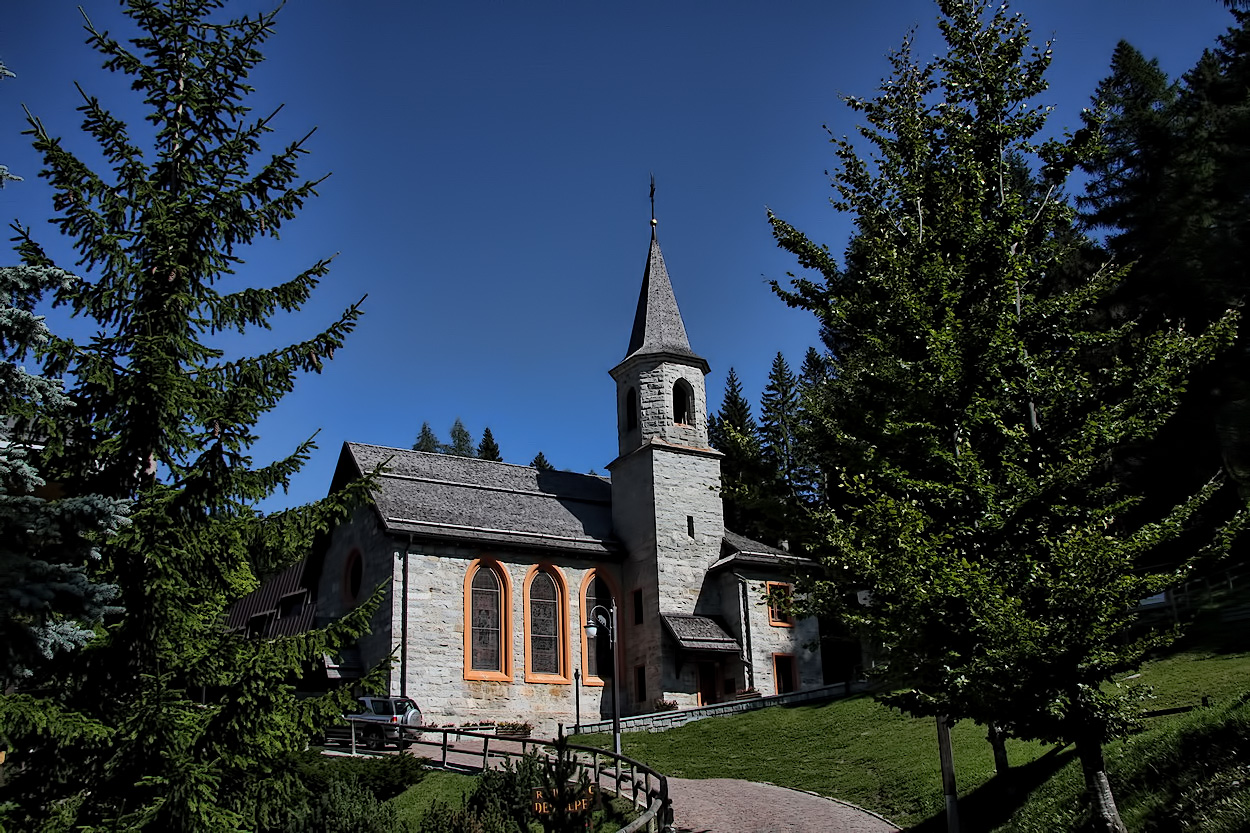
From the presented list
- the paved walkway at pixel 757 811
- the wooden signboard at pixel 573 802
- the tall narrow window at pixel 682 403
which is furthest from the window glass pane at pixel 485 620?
the wooden signboard at pixel 573 802

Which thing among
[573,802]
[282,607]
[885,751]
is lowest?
[573,802]

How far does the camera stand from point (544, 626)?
110 feet

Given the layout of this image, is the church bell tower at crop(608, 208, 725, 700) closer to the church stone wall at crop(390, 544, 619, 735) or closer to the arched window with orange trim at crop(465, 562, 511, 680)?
the church stone wall at crop(390, 544, 619, 735)

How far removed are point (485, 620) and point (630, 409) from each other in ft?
32.3

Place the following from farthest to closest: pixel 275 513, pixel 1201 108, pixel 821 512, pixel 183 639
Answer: pixel 1201 108, pixel 821 512, pixel 275 513, pixel 183 639

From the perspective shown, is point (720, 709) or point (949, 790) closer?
point (949, 790)

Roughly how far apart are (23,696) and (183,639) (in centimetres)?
142

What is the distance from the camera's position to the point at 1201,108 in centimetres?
2805

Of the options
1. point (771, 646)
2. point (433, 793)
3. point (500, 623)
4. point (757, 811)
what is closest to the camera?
point (757, 811)

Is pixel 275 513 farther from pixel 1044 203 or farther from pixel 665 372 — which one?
pixel 665 372

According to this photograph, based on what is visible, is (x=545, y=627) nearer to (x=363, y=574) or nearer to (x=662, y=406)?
(x=363, y=574)

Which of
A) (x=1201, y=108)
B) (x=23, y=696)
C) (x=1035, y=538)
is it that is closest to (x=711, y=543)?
(x=1201, y=108)

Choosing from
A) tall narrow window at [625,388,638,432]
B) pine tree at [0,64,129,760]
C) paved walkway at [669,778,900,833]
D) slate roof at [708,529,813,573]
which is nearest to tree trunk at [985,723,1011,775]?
paved walkway at [669,778,900,833]

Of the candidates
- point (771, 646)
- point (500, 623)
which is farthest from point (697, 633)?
point (500, 623)
